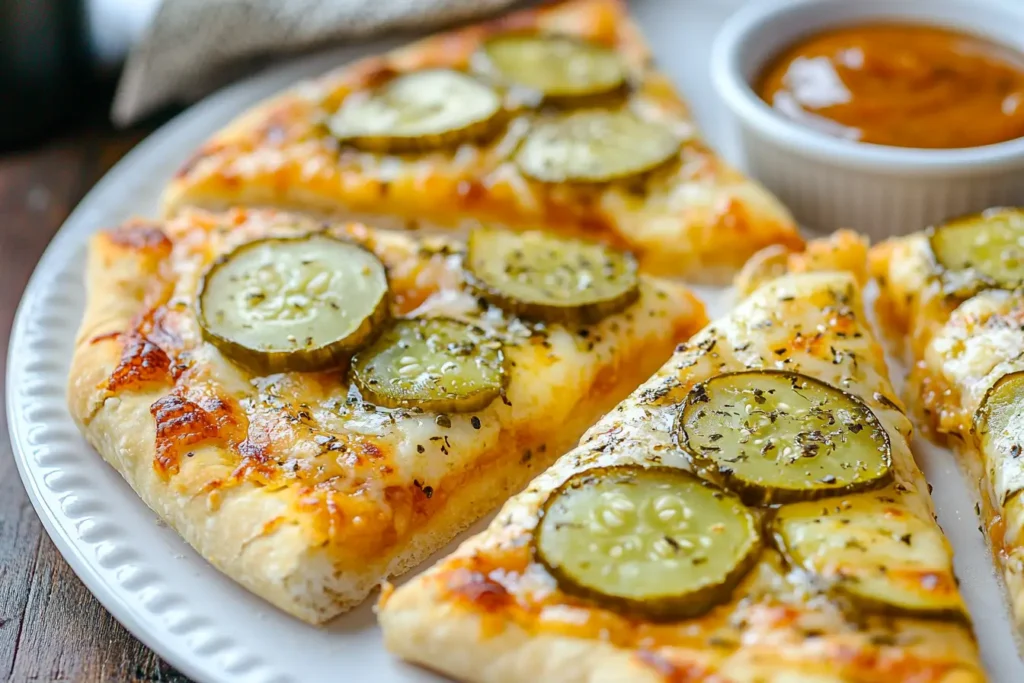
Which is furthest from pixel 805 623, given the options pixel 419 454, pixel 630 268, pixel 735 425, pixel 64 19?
pixel 64 19

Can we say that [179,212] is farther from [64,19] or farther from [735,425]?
[735,425]

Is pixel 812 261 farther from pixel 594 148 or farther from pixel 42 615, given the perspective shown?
pixel 42 615

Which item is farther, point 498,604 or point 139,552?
point 139,552

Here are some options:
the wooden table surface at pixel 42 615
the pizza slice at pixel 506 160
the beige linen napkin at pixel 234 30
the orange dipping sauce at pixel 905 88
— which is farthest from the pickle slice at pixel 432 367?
the beige linen napkin at pixel 234 30

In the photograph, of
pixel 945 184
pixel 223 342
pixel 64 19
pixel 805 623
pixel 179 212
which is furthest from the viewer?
pixel 64 19

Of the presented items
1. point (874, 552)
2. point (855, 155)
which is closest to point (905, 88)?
point (855, 155)

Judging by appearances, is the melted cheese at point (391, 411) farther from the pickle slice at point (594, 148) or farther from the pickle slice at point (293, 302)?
the pickle slice at point (594, 148)

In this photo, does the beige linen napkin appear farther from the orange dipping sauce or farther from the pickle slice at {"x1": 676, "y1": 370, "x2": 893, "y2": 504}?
the pickle slice at {"x1": 676, "y1": 370, "x2": 893, "y2": 504}
